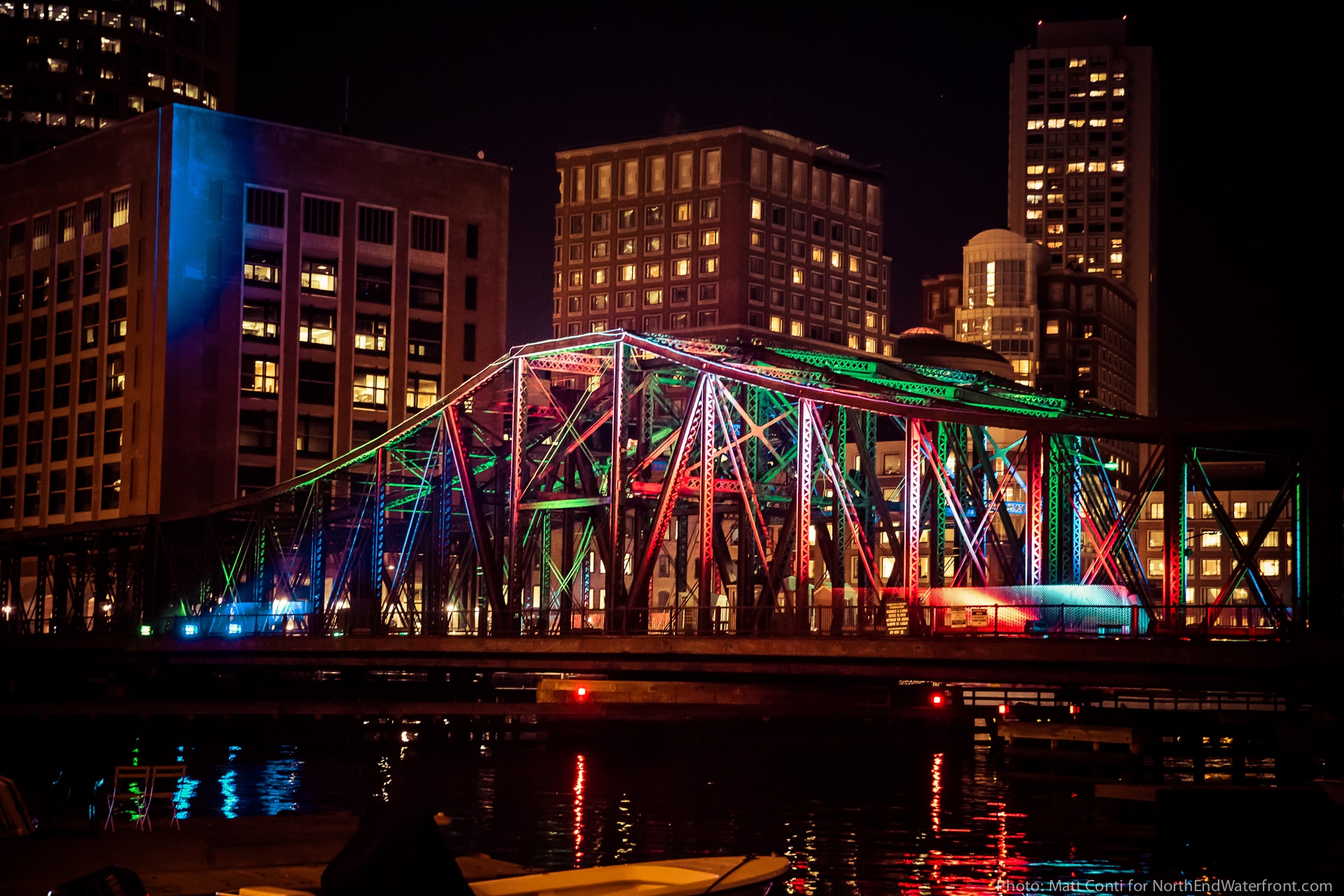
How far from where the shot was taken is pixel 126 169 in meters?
156

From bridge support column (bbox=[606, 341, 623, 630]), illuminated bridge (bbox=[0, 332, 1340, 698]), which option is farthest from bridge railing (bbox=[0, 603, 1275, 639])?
bridge support column (bbox=[606, 341, 623, 630])

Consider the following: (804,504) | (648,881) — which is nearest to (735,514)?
(804,504)

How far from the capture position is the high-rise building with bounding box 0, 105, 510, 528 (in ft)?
494

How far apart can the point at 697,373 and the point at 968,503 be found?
27.0 m

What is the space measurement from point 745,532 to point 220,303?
84.4 meters

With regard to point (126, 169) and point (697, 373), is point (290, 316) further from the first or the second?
point (697, 373)

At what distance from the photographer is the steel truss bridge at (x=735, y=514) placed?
5581 cm

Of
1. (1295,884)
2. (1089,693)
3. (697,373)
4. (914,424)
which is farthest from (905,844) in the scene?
(1089,693)

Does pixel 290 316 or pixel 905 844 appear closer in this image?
pixel 905 844

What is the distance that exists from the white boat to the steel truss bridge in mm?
22415

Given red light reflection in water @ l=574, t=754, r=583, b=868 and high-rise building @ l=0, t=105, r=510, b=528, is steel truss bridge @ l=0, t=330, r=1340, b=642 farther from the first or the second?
high-rise building @ l=0, t=105, r=510, b=528

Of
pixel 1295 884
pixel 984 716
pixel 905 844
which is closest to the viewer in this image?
pixel 1295 884

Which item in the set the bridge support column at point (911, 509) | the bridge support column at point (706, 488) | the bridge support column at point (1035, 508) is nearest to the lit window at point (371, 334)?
the bridge support column at point (706, 488)

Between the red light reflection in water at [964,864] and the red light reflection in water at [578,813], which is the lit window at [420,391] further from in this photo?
the red light reflection in water at [964,864]
